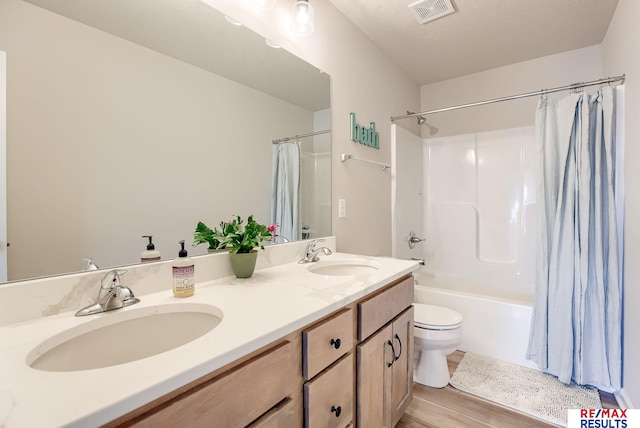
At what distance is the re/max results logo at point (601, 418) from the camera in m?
1.41

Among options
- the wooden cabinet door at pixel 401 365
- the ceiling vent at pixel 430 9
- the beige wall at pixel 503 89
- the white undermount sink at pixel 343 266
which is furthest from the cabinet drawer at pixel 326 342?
the beige wall at pixel 503 89

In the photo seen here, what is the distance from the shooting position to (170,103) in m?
1.09

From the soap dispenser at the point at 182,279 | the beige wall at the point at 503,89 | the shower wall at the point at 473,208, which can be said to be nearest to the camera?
the soap dispenser at the point at 182,279

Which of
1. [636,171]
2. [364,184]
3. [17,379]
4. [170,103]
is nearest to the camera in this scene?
[17,379]

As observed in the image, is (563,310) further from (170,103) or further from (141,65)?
(141,65)

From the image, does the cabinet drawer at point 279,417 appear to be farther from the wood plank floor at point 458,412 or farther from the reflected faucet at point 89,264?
the wood plank floor at point 458,412

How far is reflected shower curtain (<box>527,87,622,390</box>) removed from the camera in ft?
5.67

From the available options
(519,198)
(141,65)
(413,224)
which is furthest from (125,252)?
(519,198)

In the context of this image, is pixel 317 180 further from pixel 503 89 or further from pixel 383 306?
pixel 503 89

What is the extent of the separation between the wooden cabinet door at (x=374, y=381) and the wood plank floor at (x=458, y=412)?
43 cm

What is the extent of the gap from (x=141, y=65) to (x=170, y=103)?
14cm

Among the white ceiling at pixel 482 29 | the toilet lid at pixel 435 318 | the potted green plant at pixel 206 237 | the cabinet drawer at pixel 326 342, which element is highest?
the white ceiling at pixel 482 29

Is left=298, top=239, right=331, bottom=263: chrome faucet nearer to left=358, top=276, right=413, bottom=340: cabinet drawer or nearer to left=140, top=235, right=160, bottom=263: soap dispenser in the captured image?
left=358, top=276, right=413, bottom=340: cabinet drawer

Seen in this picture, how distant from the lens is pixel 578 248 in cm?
180
